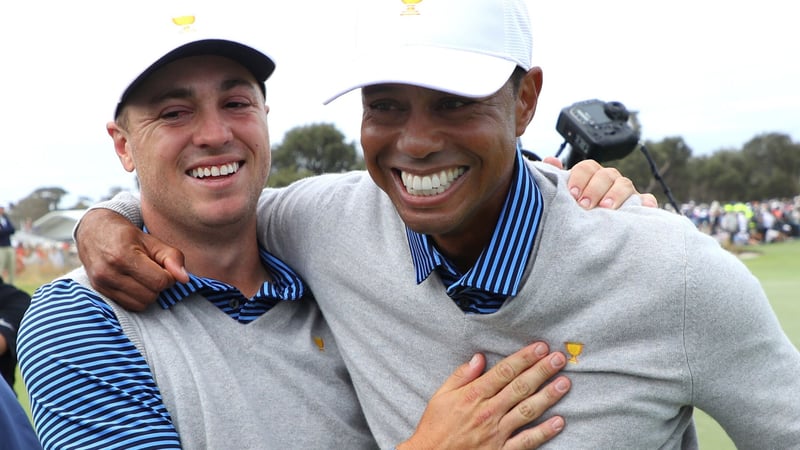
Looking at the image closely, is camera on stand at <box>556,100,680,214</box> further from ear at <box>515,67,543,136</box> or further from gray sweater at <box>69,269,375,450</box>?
gray sweater at <box>69,269,375,450</box>

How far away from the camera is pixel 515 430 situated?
7.18ft

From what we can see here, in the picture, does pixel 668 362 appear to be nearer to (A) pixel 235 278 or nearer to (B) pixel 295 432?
(B) pixel 295 432

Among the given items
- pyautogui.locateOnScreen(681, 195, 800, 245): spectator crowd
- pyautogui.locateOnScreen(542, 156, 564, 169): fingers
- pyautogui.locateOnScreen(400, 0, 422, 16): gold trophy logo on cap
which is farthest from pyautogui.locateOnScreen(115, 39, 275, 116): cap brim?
pyautogui.locateOnScreen(681, 195, 800, 245): spectator crowd

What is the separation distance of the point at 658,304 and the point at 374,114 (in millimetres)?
911

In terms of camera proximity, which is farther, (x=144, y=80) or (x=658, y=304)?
(x=144, y=80)

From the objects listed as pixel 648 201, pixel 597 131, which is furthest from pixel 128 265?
pixel 597 131

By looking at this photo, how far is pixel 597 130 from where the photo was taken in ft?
11.7

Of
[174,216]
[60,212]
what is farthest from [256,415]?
[60,212]

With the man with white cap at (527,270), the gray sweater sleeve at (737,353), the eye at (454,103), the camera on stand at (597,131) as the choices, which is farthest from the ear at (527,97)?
the camera on stand at (597,131)

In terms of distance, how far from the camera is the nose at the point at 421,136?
2107 millimetres

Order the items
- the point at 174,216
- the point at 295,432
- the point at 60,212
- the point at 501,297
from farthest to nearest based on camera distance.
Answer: the point at 60,212 → the point at 174,216 → the point at 295,432 → the point at 501,297

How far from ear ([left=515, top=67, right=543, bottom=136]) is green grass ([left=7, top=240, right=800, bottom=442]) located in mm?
3704

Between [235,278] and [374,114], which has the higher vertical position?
[374,114]

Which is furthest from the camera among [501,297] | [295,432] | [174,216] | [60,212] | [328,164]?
[60,212]
